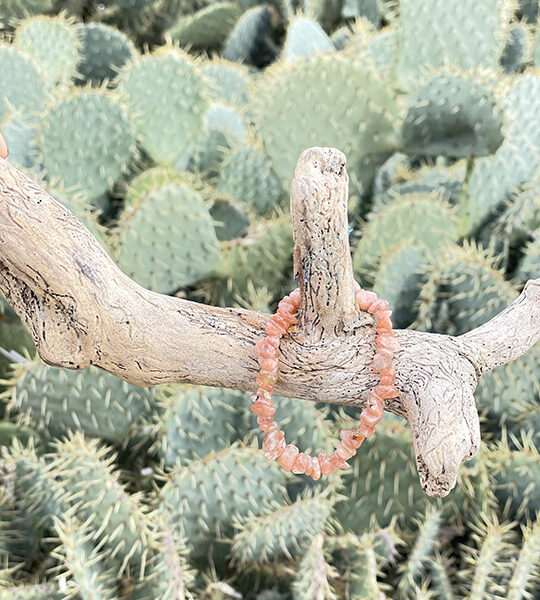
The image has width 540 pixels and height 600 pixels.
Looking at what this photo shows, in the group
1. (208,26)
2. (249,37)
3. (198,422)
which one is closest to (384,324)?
(198,422)

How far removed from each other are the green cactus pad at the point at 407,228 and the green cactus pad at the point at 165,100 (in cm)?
49

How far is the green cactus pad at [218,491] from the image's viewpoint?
39.2 inches

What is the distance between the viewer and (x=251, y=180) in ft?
5.16

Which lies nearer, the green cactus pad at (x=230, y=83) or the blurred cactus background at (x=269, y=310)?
the blurred cactus background at (x=269, y=310)

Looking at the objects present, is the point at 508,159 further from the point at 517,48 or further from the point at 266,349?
the point at 266,349

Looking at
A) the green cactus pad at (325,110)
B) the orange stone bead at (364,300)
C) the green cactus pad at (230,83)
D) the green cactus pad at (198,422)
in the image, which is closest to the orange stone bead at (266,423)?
the orange stone bead at (364,300)

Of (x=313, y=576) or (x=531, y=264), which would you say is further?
(x=531, y=264)

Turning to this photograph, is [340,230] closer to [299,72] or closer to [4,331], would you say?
[299,72]

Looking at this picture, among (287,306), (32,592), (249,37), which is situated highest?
(287,306)

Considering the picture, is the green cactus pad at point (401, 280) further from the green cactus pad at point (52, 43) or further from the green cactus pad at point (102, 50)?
the green cactus pad at point (102, 50)

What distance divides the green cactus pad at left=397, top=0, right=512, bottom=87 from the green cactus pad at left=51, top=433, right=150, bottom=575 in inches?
41.1

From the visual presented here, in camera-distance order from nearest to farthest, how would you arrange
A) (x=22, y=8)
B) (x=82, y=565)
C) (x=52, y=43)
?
(x=82, y=565)
(x=52, y=43)
(x=22, y=8)

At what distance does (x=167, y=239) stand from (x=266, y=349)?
690mm

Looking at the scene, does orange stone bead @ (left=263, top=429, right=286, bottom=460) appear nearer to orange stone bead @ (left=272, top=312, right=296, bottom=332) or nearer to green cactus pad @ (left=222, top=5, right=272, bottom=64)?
orange stone bead @ (left=272, top=312, right=296, bottom=332)
